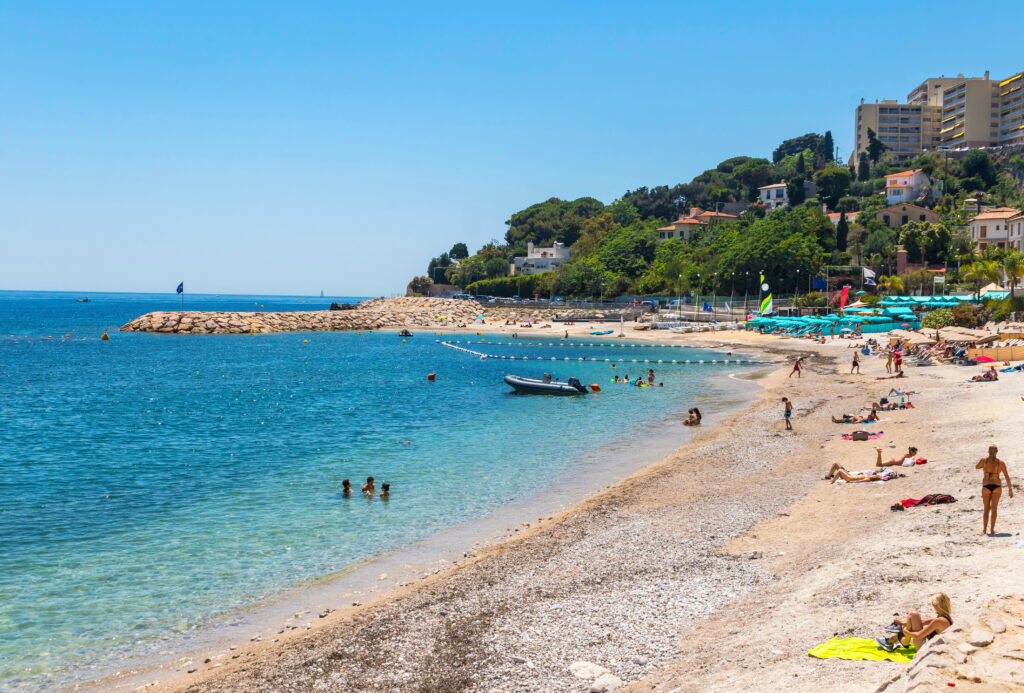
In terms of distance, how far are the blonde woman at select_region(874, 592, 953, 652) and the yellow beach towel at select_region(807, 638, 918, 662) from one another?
9 cm

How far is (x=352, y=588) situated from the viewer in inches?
594

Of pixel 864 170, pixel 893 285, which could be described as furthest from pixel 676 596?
pixel 864 170

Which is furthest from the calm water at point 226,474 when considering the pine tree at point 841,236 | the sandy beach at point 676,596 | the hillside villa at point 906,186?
the hillside villa at point 906,186

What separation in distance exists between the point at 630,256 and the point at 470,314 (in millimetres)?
31618

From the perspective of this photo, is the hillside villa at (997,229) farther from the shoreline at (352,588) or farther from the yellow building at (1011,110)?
the shoreline at (352,588)

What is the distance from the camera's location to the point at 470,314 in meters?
133

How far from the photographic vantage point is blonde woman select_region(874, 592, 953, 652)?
891 cm

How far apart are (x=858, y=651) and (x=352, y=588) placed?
32.3 ft

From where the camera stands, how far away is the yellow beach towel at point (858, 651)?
29.5 ft

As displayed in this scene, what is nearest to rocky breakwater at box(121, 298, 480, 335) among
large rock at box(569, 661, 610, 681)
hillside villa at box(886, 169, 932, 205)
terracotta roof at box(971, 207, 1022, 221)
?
terracotta roof at box(971, 207, 1022, 221)

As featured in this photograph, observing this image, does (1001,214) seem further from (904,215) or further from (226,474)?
(226,474)

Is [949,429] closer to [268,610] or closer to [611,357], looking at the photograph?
[268,610]

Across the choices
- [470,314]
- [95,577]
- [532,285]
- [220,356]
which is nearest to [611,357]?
[220,356]

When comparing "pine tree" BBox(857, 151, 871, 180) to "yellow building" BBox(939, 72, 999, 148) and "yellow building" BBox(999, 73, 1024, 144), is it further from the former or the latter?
"yellow building" BBox(999, 73, 1024, 144)
